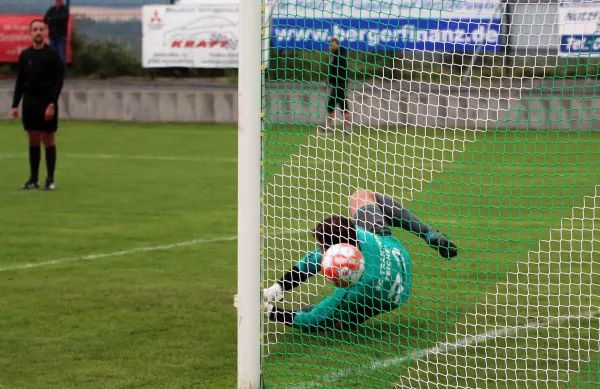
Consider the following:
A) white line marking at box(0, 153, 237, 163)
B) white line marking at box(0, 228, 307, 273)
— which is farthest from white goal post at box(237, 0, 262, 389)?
white line marking at box(0, 153, 237, 163)

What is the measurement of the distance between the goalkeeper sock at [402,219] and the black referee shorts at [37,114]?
7.06 meters

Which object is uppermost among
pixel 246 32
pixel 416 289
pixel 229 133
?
pixel 246 32

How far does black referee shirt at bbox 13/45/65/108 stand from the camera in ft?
41.3

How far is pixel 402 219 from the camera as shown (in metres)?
6.54

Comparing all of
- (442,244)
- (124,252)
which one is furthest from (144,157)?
(442,244)

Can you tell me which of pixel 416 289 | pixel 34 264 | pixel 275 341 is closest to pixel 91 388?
pixel 275 341

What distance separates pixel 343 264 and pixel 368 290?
29 cm

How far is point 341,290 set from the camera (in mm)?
6039

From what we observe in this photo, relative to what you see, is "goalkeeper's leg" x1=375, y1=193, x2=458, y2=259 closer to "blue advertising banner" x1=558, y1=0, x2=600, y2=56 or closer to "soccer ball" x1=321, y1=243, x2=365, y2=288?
"soccer ball" x1=321, y1=243, x2=365, y2=288

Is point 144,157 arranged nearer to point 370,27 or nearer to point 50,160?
point 50,160

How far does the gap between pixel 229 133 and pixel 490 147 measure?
7.17 metres

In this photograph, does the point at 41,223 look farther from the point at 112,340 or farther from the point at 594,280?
the point at 594,280

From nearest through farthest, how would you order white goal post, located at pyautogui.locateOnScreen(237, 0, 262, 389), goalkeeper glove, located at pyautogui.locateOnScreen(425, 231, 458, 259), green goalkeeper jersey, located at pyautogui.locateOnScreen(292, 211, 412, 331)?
white goal post, located at pyautogui.locateOnScreen(237, 0, 262, 389), green goalkeeper jersey, located at pyautogui.locateOnScreen(292, 211, 412, 331), goalkeeper glove, located at pyautogui.locateOnScreen(425, 231, 458, 259)

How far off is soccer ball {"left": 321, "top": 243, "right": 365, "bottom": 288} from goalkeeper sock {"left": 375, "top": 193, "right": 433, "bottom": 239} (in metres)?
0.70
